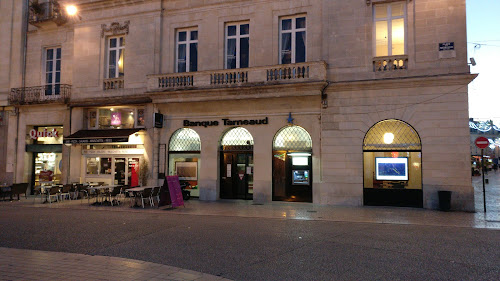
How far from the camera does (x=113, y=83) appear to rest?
1966 centimetres

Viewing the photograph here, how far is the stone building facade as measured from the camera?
1459 centimetres

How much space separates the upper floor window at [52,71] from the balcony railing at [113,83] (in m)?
3.33

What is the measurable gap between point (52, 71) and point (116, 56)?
4613 mm

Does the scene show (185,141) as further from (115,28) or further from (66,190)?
(115,28)

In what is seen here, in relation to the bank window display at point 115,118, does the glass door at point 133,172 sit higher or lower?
lower

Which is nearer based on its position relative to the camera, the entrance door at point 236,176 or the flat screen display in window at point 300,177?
the flat screen display in window at point 300,177

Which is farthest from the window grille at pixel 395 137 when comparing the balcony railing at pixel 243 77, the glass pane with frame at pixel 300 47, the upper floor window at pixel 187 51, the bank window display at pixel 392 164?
the upper floor window at pixel 187 51

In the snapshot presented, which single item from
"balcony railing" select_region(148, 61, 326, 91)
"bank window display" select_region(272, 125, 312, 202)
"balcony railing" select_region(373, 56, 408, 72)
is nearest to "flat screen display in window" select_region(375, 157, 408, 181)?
"bank window display" select_region(272, 125, 312, 202)

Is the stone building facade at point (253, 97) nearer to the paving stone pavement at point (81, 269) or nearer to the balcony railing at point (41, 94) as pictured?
the balcony railing at point (41, 94)

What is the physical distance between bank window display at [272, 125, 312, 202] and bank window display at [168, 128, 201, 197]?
4082 millimetres

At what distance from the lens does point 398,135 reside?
15047mm

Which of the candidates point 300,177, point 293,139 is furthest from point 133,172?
point 300,177

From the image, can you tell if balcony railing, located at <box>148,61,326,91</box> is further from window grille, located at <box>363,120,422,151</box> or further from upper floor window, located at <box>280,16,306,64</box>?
window grille, located at <box>363,120,422,151</box>

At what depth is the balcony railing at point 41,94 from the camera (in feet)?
66.8
